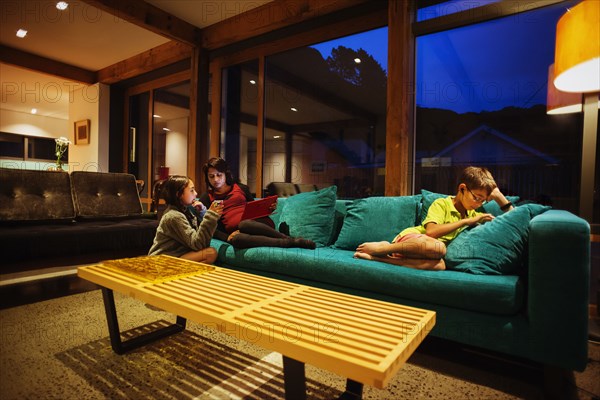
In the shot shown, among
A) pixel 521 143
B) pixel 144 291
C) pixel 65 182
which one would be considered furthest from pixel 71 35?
pixel 521 143

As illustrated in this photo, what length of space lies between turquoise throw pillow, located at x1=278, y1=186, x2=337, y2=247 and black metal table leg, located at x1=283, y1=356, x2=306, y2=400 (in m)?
1.48

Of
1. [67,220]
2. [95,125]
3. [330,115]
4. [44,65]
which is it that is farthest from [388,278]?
[44,65]

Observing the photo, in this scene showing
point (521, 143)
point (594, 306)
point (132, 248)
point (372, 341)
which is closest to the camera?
point (372, 341)

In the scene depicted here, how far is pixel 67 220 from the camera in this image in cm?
286

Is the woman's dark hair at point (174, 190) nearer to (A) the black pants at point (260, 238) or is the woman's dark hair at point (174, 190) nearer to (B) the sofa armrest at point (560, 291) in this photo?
(A) the black pants at point (260, 238)

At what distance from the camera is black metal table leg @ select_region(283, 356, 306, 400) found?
3.14ft

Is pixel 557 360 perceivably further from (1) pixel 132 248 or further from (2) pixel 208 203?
(1) pixel 132 248

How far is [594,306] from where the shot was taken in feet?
6.91

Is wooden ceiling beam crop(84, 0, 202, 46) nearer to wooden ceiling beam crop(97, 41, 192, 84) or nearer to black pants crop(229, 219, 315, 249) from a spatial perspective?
wooden ceiling beam crop(97, 41, 192, 84)

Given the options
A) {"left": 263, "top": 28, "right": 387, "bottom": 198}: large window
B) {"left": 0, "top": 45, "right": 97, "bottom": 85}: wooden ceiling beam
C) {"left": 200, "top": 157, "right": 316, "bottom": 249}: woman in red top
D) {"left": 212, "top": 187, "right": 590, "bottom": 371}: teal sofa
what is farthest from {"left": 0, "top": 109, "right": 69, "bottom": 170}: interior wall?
{"left": 212, "top": 187, "right": 590, "bottom": 371}: teal sofa

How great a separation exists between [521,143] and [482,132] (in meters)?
0.29

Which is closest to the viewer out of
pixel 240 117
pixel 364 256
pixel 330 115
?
pixel 364 256

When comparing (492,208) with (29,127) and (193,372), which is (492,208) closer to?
(193,372)

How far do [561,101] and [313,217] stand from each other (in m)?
1.76
